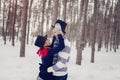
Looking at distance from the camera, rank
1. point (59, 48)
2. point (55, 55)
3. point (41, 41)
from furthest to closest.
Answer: point (41, 41), point (55, 55), point (59, 48)

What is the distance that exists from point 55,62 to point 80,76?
639 centimetres

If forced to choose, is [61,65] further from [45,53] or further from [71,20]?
[71,20]

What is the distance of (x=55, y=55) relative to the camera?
519 cm

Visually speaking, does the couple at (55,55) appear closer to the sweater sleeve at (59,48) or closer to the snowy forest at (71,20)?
the sweater sleeve at (59,48)

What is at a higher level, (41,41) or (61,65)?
(41,41)

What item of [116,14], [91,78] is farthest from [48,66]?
[116,14]

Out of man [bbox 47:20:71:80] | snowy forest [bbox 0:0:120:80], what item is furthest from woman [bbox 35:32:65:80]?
snowy forest [bbox 0:0:120:80]

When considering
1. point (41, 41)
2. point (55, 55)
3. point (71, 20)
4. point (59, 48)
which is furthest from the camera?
point (71, 20)

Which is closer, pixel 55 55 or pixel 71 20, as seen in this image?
pixel 55 55

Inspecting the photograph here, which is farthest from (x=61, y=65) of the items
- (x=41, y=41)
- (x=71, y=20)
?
(x=71, y=20)

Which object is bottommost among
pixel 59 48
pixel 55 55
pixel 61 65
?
pixel 61 65

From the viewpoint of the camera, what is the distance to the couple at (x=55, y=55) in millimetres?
5094

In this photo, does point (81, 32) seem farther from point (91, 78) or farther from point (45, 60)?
point (45, 60)

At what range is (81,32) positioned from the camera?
17000mm
